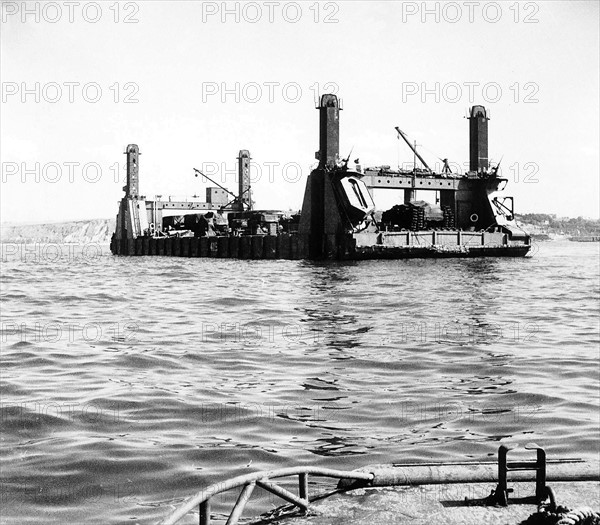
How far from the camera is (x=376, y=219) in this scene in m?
53.9

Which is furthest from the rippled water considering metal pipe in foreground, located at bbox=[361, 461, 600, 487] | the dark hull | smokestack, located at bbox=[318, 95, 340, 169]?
smokestack, located at bbox=[318, 95, 340, 169]

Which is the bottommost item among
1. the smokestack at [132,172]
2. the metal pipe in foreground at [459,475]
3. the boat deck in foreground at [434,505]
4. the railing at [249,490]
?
the boat deck in foreground at [434,505]

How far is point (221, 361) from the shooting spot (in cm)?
1181

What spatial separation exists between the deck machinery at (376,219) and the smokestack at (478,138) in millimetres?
80

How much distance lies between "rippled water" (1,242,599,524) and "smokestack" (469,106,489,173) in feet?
126

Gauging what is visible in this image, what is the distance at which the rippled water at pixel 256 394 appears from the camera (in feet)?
21.6

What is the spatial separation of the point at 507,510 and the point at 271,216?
61.1 m

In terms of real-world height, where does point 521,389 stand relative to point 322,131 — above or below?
below

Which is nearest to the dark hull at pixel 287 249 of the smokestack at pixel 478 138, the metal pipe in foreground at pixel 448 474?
the smokestack at pixel 478 138

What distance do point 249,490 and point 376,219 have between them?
50306 millimetres

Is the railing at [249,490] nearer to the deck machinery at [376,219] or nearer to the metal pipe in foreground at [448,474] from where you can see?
the metal pipe in foreground at [448,474]

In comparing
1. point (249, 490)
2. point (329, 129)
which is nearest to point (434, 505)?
point (249, 490)

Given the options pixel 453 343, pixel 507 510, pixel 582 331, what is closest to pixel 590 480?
pixel 507 510

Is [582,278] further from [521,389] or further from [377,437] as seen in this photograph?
[377,437]
